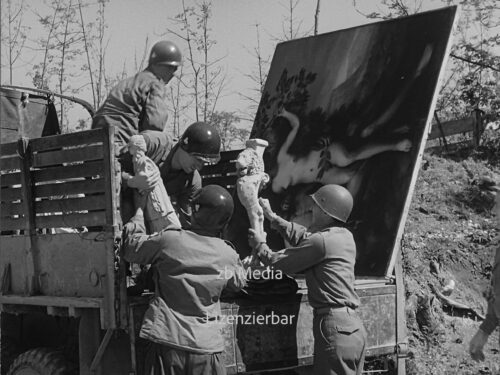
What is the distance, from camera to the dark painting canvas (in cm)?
625

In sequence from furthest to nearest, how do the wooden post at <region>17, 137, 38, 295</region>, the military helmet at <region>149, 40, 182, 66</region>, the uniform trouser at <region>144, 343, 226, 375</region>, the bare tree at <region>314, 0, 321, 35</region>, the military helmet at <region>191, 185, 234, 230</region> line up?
the bare tree at <region>314, 0, 321, 35</region> < the military helmet at <region>149, 40, 182, 66</region> < the wooden post at <region>17, 137, 38, 295</region> < the military helmet at <region>191, 185, 234, 230</region> < the uniform trouser at <region>144, 343, 226, 375</region>

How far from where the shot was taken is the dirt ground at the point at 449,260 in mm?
7840

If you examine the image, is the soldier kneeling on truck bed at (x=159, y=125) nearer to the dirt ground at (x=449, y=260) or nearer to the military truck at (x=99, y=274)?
the military truck at (x=99, y=274)

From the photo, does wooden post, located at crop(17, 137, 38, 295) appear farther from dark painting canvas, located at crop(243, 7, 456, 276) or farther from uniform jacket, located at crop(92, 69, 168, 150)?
dark painting canvas, located at crop(243, 7, 456, 276)

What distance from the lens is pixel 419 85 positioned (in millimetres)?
6426

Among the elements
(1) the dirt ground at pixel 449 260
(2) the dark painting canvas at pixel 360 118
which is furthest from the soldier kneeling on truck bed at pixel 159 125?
(1) the dirt ground at pixel 449 260

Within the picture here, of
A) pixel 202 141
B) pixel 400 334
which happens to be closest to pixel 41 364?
pixel 202 141

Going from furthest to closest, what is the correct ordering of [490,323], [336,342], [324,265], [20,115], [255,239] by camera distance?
1. [20,115]
2. [255,239]
3. [324,265]
4. [336,342]
5. [490,323]

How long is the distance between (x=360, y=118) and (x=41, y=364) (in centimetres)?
353

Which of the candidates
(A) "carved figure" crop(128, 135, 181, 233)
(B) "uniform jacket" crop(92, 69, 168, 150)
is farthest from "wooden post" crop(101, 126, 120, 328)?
(B) "uniform jacket" crop(92, 69, 168, 150)

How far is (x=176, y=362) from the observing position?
4199mm

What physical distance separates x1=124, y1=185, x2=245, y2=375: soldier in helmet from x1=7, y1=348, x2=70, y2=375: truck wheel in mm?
797

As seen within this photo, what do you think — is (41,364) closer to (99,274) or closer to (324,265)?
(99,274)

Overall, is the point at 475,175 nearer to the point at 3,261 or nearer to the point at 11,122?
the point at 11,122
